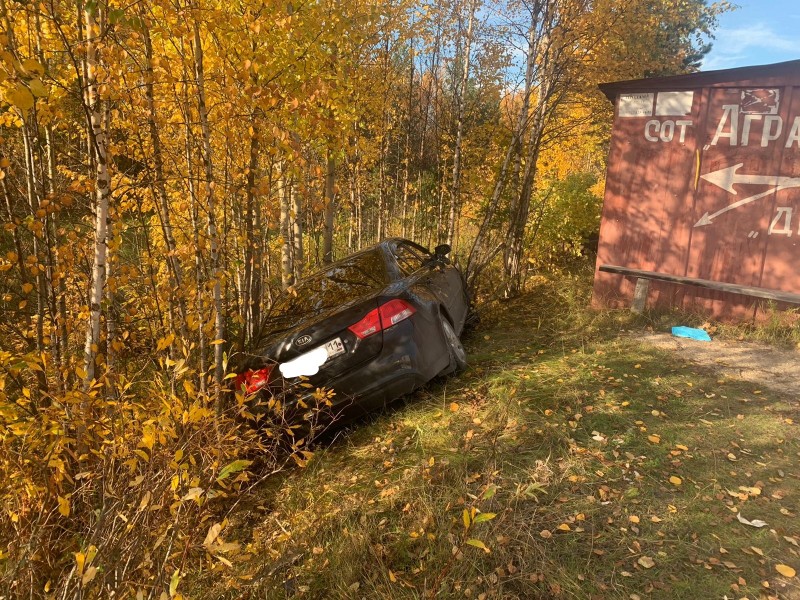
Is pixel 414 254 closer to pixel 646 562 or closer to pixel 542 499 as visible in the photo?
pixel 542 499

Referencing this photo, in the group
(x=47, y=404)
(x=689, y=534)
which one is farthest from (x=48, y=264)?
(x=689, y=534)

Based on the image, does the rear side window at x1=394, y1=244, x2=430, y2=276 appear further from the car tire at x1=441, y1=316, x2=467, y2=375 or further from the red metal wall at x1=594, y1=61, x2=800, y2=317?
the red metal wall at x1=594, y1=61, x2=800, y2=317

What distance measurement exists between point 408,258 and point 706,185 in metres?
4.01

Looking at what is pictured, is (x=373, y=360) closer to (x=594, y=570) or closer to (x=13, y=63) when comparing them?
(x=594, y=570)

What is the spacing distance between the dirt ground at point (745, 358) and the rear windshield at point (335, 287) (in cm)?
337

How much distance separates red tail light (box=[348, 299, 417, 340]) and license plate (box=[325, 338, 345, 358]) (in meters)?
0.14

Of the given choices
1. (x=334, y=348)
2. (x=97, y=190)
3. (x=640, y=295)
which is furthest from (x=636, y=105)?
(x=97, y=190)

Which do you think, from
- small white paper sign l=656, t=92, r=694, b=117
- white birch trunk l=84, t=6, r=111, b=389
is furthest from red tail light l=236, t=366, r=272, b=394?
small white paper sign l=656, t=92, r=694, b=117

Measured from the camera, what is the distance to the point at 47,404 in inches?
167

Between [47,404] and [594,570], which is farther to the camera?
[47,404]

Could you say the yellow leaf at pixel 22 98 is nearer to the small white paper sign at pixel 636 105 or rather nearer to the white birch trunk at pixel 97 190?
the white birch trunk at pixel 97 190

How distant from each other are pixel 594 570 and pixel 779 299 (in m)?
4.76

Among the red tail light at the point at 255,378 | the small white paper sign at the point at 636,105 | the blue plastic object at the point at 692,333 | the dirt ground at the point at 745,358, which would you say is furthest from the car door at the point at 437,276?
the small white paper sign at the point at 636,105

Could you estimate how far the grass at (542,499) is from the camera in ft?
7.71
